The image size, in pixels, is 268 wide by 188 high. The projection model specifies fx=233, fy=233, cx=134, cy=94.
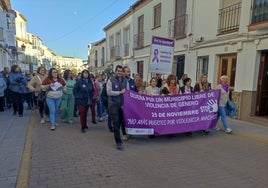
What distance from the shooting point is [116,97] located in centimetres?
532

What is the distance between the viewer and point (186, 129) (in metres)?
6.24

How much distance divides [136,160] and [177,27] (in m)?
9.78

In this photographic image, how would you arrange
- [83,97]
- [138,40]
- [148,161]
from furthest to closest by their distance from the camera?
[138,40] < [83,97] < [148,161]

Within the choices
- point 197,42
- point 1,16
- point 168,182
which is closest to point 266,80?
point 197,42

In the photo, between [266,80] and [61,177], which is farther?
[266,80]

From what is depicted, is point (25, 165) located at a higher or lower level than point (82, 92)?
lower

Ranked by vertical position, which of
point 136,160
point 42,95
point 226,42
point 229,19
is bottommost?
point 136,160

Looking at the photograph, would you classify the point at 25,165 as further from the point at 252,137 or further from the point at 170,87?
the point at 252,137

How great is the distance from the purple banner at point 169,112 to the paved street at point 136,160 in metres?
0.32

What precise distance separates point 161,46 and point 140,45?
10581 millimetres

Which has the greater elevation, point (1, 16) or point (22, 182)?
point (1, 16)

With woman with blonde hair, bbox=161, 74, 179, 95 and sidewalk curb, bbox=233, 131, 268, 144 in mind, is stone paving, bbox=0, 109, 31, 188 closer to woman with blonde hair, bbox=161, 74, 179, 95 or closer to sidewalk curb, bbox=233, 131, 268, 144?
woman with blonde hair, bbox=161, 74, 179, 95

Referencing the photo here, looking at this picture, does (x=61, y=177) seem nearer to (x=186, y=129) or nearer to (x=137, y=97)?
(x=137, y=97)

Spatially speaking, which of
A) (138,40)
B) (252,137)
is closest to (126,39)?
(138,40)
